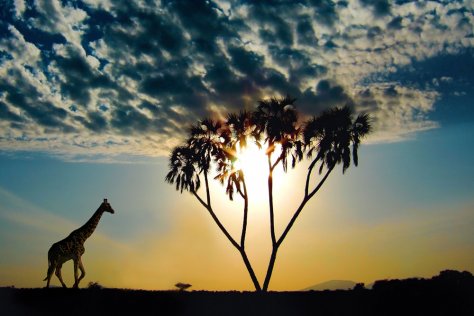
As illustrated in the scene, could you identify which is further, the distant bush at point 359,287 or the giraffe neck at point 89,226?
the giraffe neck at point 89,226

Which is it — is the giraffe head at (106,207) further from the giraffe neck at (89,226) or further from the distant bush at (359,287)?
the distant bush at (359,287)

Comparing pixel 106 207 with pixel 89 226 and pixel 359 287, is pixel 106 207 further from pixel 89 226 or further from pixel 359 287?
pixel 359 287

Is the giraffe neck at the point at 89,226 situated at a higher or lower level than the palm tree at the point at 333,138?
lower

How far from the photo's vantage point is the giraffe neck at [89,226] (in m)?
25.4

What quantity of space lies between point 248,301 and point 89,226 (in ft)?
31.2

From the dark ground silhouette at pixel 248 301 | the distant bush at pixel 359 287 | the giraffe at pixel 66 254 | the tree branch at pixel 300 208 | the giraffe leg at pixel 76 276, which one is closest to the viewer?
the dark ground silhouette at pixel 248 301

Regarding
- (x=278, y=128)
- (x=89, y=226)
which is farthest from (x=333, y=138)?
(x=89, y=226)

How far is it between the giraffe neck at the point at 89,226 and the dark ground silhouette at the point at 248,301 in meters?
3.55

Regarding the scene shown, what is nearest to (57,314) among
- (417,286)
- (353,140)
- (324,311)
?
(324,311)

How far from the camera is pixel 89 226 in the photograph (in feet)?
86.3

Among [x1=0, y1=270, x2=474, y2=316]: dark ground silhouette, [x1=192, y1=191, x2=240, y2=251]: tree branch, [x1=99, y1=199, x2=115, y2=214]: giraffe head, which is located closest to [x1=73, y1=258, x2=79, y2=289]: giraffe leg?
[x1=0, y1=270, x2=474, y2=316]: dark ground silhouette

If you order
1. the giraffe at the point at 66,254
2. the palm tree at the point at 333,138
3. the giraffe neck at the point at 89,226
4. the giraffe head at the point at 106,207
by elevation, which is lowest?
the giraffe at the point at 66,254

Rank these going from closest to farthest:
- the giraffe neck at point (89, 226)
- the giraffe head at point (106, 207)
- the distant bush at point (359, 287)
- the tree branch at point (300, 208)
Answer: the distant bush at point (359, 287), the giraffe neck at point (89, 226), the giraffe head at point (106, 207), the tree branch at point (300, 208)

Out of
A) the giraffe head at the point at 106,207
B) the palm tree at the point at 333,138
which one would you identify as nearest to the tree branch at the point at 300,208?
the palm tree at the point at 333,138
